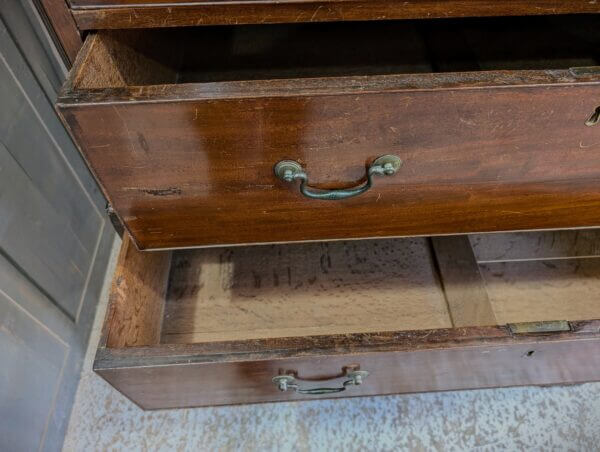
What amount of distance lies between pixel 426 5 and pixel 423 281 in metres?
0.46

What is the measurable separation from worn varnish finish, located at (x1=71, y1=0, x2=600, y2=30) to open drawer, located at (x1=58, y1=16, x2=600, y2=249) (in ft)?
0.13

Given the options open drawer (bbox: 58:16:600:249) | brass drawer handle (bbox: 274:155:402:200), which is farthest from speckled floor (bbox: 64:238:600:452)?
brass drawer handle (bbox: 274:155:402:200)

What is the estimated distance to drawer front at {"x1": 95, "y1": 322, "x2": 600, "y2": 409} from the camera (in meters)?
0.51

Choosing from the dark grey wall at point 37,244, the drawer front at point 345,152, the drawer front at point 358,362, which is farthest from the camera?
the dark grey wall at point 37,244

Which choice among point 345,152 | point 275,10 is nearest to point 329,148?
point 345,152

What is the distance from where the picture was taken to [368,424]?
2.47ft

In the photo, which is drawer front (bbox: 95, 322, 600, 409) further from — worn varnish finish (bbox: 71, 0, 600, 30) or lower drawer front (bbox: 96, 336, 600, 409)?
worn varnish finish (bbox: 71, 0, 600, 30)

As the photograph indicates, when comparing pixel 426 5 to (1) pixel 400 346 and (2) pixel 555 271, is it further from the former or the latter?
(2) pixel 555 271

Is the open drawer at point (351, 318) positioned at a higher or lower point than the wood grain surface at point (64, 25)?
lower

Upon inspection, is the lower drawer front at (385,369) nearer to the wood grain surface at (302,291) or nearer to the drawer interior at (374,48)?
the wood grain surface at (302,291)

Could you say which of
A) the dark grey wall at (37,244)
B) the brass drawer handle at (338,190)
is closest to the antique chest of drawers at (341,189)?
the brass drawer handle at (338,190)

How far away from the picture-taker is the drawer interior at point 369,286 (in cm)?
73

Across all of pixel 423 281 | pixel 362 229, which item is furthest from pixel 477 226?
pixel 423 281

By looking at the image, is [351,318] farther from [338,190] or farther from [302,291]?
[338,190]
